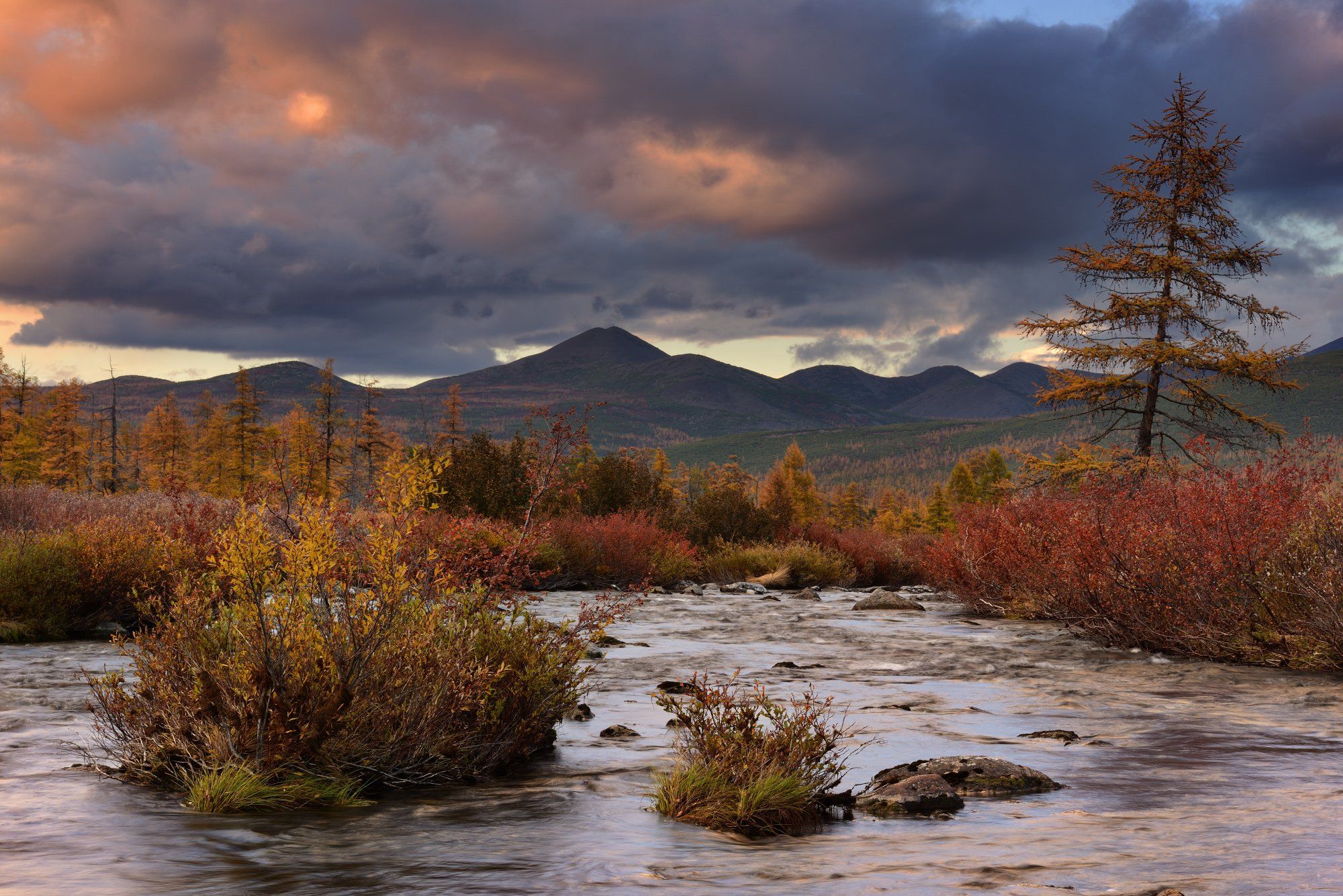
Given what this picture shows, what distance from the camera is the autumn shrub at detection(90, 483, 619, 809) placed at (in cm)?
555

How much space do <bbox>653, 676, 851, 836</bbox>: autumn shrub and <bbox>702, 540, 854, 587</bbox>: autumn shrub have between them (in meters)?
21.2

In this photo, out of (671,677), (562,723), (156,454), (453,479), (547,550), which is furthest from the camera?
(156,454)

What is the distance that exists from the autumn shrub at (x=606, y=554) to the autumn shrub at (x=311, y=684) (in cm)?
1608

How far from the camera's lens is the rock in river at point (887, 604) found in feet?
66.3

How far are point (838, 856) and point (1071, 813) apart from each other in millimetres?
1526

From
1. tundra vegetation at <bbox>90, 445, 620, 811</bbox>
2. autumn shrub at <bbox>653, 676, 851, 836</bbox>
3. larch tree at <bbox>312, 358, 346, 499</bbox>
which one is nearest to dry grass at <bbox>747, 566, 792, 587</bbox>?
tundra vegetation at <bbox>90, 445, 620, 811</bbox>

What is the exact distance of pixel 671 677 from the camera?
1062 centimetres

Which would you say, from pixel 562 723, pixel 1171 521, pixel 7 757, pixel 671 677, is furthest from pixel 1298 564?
pixel 7 757

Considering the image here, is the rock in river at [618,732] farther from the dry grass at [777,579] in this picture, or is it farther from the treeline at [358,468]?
the dry grass at [777,579]

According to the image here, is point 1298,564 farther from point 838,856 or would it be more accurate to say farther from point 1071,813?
point 838,856

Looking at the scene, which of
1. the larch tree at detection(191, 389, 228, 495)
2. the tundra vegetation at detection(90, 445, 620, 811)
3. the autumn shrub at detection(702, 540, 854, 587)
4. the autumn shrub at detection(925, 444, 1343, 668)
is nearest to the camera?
the tundra vegetation at detection(90, 445, 620, 811)

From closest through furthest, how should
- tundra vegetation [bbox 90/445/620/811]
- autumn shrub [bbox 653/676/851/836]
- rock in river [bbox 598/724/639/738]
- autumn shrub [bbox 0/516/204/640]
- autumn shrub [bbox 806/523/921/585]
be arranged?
1. autumn shrub [bbox 653/676/851/836]
2. tundra vegetation [bbox 90/445/620/811]
3. rock in river [bbox 598/724/639/738]
4. autumn shrub [bbox 0/516/204/640]
5. autumn shrub [bbox 806/523/921/585]

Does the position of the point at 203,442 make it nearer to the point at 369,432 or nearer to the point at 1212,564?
the point at 369,432

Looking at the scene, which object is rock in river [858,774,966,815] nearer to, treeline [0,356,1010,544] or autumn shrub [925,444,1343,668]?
autumn shrub [925,444,1343,668]
